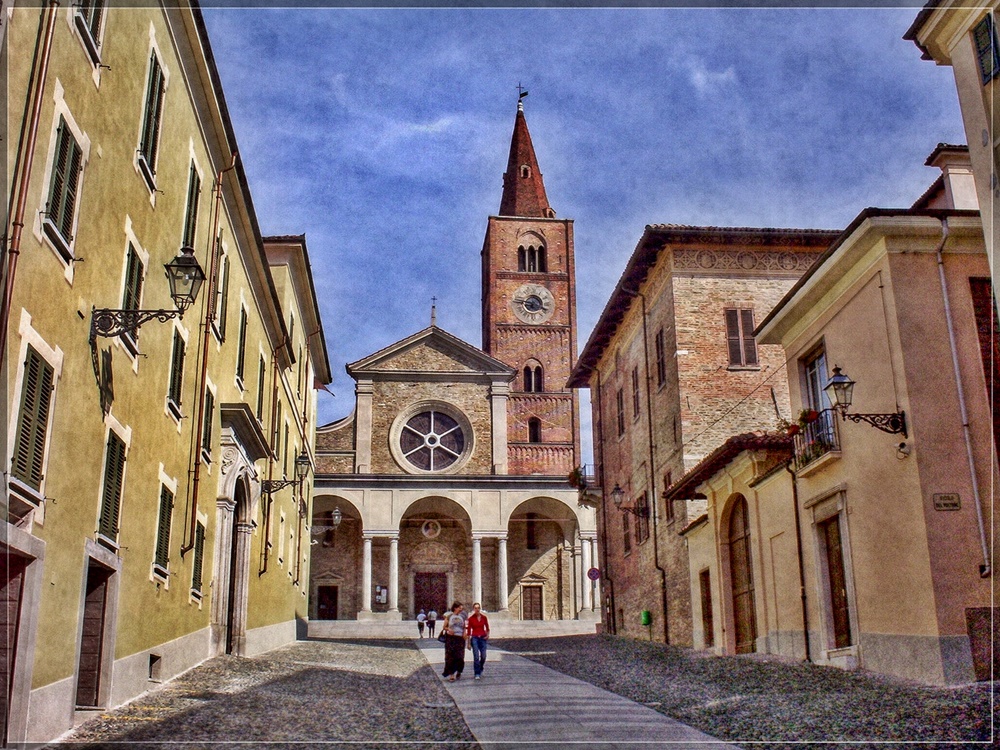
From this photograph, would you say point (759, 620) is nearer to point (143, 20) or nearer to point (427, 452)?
point (143, 20)

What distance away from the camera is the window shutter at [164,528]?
12258 mm

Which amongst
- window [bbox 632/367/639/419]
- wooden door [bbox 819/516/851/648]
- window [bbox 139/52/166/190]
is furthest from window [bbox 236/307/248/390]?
window [bbox 632/367/639/419]

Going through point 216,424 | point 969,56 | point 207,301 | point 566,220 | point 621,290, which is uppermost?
point 566,220

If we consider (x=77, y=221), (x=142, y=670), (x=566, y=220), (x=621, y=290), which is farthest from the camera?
(x=566, y=220)

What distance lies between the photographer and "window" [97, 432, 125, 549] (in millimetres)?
9836

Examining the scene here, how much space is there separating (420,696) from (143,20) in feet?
Result: 28.6

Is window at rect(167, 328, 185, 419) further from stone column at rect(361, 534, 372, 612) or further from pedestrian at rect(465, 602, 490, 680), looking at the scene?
stone column at rect(361, 534, 372, 612)

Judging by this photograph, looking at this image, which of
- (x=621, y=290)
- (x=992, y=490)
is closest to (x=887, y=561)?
(x=992, y=490)

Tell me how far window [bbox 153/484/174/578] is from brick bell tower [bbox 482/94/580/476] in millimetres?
33030

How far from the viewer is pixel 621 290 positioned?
2667cm

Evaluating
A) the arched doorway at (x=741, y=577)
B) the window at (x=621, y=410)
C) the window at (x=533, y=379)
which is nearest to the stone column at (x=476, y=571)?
the window at (x=533, y=379)

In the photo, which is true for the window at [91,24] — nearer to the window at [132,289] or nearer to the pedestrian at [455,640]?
the window at [132,289]

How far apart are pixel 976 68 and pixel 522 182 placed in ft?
170

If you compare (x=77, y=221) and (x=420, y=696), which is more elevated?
(x=77, y=221)
